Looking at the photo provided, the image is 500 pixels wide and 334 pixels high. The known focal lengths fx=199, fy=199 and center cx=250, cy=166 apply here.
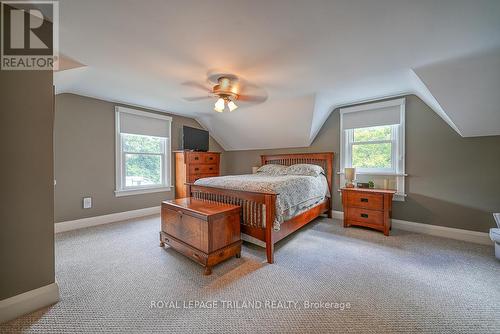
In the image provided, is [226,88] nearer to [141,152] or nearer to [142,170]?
[141,152]

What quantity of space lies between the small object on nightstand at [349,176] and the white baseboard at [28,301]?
154 inches

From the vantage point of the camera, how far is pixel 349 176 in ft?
11.5

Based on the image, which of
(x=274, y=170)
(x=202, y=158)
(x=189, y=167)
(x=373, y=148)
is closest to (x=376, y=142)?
(x=373, y=148)

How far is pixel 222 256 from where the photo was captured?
2.14 metres

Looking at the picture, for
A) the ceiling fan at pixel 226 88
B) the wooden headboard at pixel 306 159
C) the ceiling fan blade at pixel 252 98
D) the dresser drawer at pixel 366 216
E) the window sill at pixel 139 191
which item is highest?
the ceiling fan blade at pixel 252 98

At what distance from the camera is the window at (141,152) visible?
12.6 feet

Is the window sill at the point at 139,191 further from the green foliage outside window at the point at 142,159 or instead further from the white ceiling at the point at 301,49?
the white ceiling at the point at 301,49

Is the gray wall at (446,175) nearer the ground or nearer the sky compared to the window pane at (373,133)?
nearer the ground

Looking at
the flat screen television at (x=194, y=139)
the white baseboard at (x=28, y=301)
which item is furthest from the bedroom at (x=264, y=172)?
the flat screen television at (x=194, y=139)

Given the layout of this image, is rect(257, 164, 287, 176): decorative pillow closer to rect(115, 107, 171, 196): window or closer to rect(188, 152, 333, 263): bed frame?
rect(188, 152, 333, 263): bed frame

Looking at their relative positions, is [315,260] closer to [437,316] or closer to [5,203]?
[437,316]

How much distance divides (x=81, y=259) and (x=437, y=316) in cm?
341

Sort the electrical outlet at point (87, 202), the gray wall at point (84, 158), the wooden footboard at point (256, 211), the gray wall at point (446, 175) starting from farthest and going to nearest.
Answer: the electrical outlet at point (87, 202) → the gray wall at point (84, 158) → the gray wall at point (446, 175) → the wooden footboard at point (256, 211)

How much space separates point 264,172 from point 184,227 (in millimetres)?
2336
